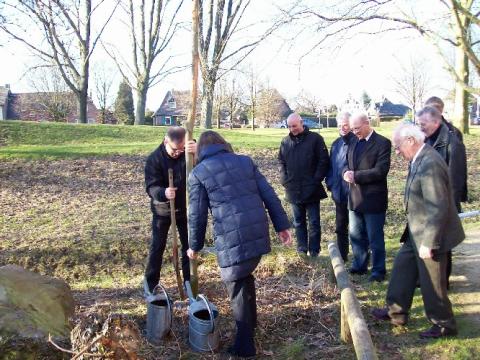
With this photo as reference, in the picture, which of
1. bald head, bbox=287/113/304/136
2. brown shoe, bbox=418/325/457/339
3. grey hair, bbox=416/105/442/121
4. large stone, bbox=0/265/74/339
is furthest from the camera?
bald head, bbox=287/113/304/136

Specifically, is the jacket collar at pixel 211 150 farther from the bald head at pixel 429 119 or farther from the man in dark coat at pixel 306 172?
the man in dark coat at pixel 306 172

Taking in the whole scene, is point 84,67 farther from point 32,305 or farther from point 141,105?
point 32,305

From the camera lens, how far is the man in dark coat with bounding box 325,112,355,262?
666cm

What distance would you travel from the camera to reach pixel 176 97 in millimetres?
66312

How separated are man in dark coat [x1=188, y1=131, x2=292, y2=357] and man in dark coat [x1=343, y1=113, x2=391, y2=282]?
1911 mm

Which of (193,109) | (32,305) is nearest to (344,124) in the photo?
(193,109)

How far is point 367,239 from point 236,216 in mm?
2719

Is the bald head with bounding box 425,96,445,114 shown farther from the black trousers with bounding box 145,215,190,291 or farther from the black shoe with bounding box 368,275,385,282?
the black trousers with bounding box 145,215,190,291

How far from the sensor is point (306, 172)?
7027 mm

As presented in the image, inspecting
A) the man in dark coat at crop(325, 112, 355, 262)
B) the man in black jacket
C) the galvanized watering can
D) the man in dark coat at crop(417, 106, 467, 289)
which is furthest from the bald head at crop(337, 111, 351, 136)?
the galvanized watering can

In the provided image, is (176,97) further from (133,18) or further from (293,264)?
(293,264)

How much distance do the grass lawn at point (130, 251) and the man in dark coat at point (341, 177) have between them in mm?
468

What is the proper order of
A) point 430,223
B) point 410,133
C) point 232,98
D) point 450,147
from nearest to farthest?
point 430,223 → point 410,133 → point 450,147 → point 232,98

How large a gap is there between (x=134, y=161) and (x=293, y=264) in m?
8.17
